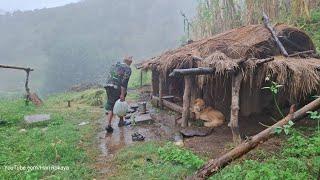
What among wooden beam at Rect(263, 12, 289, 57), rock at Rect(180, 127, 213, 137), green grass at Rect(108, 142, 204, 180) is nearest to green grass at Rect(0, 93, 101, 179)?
green grass at Rect(108, 142, 204, 180)

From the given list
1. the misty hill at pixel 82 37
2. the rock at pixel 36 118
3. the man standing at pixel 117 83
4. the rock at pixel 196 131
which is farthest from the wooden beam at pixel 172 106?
the misty hill at pixel 82 37

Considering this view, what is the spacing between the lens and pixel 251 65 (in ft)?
28.1

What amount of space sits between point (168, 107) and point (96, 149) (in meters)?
5.29

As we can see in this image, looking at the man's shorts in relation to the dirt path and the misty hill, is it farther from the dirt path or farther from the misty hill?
the misty hill

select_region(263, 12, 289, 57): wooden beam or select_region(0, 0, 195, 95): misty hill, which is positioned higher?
select_region(0, 0, 195, 95): misty hill

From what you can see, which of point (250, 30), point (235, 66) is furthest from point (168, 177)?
point (250, 30)

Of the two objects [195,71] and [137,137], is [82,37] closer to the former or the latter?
[137,137]

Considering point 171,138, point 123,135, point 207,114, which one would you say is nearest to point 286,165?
point 171,138

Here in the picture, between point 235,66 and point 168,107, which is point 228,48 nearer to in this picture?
point 235,66

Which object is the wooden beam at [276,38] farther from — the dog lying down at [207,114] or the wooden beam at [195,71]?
the dog lying down at [207,114]

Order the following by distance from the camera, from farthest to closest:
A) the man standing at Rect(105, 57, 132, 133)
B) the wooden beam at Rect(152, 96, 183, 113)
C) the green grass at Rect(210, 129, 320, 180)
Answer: the wooden beam at Rect(152, 96, 183, 113) < the man standing at Rect(105, 57, 132, 133) < the green grass at Rect(210, 129, 320, 180)

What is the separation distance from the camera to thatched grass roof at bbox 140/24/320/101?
8664 mm

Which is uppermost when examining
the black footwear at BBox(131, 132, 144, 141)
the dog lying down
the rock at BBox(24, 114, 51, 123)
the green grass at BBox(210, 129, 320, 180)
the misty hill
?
the misty hill

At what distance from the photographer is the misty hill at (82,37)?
1789 inches
